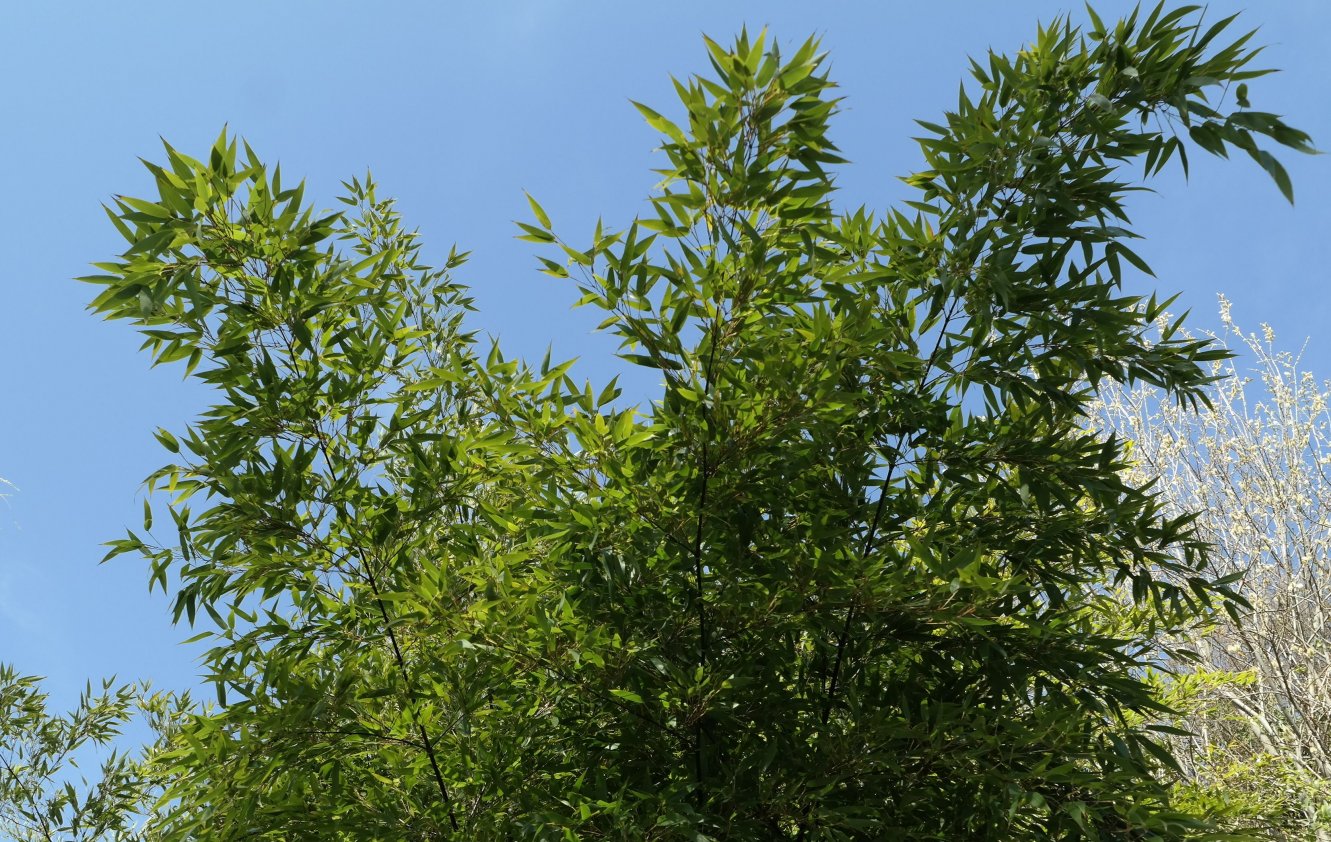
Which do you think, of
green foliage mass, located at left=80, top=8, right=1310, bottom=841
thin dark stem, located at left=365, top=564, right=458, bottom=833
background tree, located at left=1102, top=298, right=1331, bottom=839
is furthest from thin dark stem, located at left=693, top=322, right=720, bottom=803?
background tree, located at left=1102, top=298, right=1331, bottom=839

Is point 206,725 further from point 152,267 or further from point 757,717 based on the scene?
point 757,717

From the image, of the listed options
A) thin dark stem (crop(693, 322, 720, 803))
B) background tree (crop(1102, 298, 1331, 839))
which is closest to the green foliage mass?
thin dark stem (crop(693, 322, 720, 803))

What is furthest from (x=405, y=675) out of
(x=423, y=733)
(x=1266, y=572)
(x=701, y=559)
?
(x=1266, y=572)

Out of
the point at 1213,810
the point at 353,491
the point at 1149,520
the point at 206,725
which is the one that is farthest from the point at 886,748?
the point at 206,725

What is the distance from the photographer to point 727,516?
2639 mm

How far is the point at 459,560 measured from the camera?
301 centimetres

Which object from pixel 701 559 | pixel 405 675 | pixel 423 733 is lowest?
pixel 423 733

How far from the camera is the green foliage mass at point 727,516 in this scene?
2500 mm

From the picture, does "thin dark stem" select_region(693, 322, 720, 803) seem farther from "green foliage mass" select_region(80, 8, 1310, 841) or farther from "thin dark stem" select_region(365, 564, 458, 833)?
"thin dark stem" select_region(365, 564, 458, 833)

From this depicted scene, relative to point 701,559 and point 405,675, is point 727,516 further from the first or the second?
point 405,675

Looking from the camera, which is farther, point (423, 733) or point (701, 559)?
point (701, 559)

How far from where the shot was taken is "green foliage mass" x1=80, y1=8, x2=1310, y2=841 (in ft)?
8.20

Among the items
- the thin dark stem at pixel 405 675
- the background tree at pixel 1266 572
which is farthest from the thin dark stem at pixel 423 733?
the background tree at pixel 1266 572

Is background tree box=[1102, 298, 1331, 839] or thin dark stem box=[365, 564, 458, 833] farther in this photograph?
background tree box=[1102, 298, 1331, 839]
